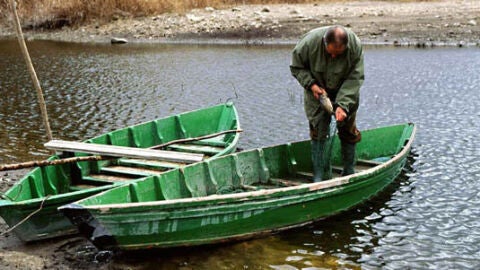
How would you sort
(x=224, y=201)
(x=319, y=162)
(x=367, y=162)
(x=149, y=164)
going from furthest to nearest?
(x=367, y=162) → (x=149, y=164) → (x=319, y=162) → (x=224, y=201)

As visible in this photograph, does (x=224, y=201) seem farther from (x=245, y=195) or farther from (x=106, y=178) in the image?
(x=106, y=178)

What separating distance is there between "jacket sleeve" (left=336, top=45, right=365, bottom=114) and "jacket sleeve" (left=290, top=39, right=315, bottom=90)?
43 centimetres

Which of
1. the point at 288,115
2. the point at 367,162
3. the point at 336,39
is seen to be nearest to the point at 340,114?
the point at 336,39

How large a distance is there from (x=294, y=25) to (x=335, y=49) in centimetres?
2035

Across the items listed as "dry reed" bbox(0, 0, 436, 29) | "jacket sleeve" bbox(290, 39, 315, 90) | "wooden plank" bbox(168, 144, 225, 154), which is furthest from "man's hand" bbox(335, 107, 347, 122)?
"dry reed" bbox(0, 0, 436, 29)

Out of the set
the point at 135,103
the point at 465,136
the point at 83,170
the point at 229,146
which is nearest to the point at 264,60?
the point at 135,103

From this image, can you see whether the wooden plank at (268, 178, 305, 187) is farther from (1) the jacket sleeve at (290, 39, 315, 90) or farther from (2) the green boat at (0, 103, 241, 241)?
(1) the jacket sleeve at (290, 39, 315, 90)

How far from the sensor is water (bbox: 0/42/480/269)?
7.14m

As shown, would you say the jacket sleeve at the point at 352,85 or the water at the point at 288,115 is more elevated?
the jacket sleeve at the point at 352,85

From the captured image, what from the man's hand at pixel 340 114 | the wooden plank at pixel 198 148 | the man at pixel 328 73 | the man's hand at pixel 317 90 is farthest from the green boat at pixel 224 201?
the wooden plank at pixel 198 148

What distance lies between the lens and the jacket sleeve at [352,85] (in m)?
7.60

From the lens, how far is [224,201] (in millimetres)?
6715

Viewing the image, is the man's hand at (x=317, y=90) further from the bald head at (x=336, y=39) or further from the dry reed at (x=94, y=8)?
the dry reed at (x=94, y=8)

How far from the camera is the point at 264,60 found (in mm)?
21875
